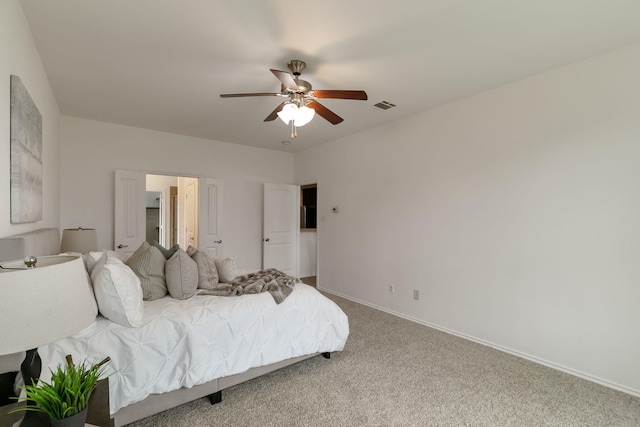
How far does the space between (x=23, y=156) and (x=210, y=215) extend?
10.5 ft

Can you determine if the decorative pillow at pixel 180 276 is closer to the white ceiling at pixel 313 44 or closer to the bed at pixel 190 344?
the bed at pixel 190 344

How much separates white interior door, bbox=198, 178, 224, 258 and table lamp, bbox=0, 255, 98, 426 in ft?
13.2

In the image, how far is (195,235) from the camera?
5312 mm

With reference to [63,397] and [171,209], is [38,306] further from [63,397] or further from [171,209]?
[171,209]

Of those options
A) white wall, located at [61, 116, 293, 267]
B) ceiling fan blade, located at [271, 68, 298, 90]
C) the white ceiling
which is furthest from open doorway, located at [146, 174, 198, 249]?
ceiling fan blade, located at [271, 68, 298, 90]

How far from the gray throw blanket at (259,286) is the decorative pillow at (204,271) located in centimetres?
7

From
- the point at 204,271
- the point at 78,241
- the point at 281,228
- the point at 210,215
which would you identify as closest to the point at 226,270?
the point at 204,271

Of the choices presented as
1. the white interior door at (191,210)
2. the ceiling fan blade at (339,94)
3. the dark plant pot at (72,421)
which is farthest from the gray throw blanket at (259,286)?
the white interior door at (191,210)

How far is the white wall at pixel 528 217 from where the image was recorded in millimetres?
2400

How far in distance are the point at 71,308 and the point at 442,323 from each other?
3.62m

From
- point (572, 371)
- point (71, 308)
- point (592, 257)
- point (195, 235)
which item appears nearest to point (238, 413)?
point (71, 308)

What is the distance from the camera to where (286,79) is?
2.28 metres

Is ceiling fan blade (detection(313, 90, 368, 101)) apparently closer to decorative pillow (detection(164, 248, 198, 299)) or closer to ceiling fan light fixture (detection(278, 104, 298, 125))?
ceiling fan light fixture (detection(278, 104, 298, 125))

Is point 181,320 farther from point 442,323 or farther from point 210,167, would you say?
point 210,167
